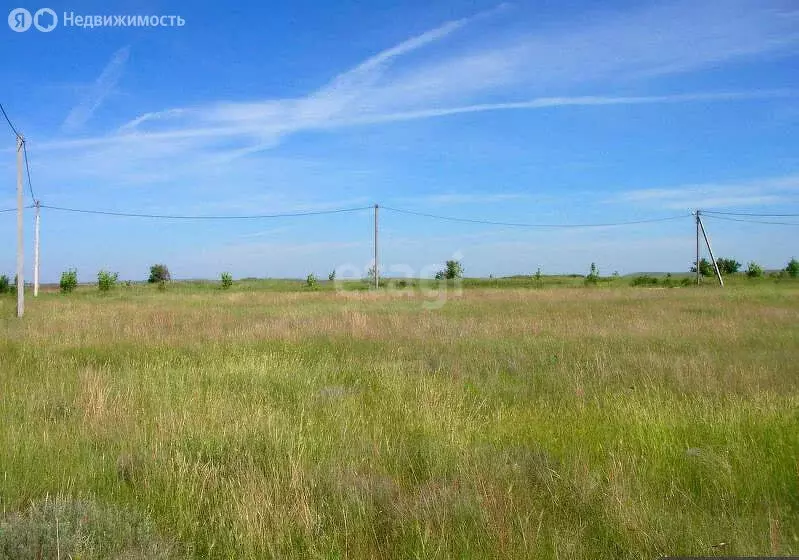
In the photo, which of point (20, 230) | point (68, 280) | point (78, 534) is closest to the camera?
point (78, 534)

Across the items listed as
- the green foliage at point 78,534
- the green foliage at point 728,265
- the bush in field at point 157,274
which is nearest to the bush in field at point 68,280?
the bush in field at point 157,274

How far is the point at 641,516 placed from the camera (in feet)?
→ 11.7

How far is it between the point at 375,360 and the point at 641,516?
705cm

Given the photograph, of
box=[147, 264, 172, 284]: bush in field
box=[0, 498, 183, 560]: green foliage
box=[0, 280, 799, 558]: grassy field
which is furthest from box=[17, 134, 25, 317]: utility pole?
box=[147, 264, 172, 284]: bush in field

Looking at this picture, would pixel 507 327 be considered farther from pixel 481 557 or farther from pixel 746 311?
pixel 481 557

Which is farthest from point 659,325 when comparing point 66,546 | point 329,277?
point 329,277

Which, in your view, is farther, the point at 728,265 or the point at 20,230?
Result: the point at 728,265

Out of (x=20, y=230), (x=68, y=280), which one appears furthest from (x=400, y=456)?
(x=68, y=280)

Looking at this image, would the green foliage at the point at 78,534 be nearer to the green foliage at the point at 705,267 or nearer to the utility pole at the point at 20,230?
the utility pole at the point at 20,230

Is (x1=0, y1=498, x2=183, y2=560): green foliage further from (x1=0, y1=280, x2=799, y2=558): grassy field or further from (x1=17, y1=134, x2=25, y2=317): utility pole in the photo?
(x1=17, y1=134, x2=25, y2=317): utility pole

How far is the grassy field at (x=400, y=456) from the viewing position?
3.45 metres

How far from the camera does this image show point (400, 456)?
4957mm

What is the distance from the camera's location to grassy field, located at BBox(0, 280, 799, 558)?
345 centimetres

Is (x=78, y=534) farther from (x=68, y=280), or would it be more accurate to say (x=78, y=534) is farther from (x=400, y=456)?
(x=68, y=280)
